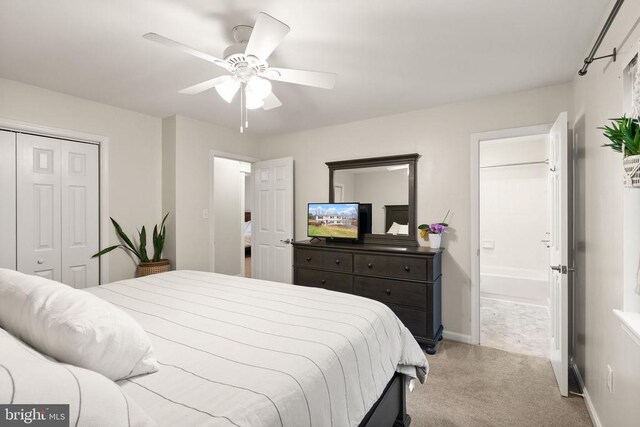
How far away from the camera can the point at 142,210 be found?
3688 millimetres

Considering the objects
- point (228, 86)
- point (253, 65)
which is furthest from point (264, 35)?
point (228, 86)

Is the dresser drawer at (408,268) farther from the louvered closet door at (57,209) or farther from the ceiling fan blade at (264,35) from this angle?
the louvered closet door at (57,209)

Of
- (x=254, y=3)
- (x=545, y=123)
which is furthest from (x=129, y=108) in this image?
(x=545, y=123)

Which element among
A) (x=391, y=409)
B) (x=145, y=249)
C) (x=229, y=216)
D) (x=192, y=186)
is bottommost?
(x=391, y=409)

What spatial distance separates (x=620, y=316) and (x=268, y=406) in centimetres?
155

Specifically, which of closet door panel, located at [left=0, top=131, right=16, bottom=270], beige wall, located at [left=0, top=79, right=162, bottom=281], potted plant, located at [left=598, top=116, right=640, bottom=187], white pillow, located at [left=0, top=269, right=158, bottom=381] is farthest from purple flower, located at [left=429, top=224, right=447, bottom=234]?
closet door panel, located at [left=0, top=131, right=16, bottom=270]

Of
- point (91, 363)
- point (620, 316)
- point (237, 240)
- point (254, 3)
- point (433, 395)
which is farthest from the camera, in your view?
point (237, 240)

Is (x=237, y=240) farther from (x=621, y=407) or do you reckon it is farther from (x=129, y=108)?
(x=621, y=407)

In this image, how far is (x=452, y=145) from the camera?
336 centimetres

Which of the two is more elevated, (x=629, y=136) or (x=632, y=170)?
(x=629, y=136)

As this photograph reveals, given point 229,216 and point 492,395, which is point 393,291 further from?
point 229,216

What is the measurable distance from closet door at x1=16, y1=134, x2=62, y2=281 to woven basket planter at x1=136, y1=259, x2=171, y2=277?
0.70 metres

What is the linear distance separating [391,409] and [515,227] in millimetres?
4335

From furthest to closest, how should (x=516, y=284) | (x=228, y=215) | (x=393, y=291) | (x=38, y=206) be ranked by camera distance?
(x=228, y=215) → (x=516, y=284) → (x=393, y=291) → (x=38, y=206)
